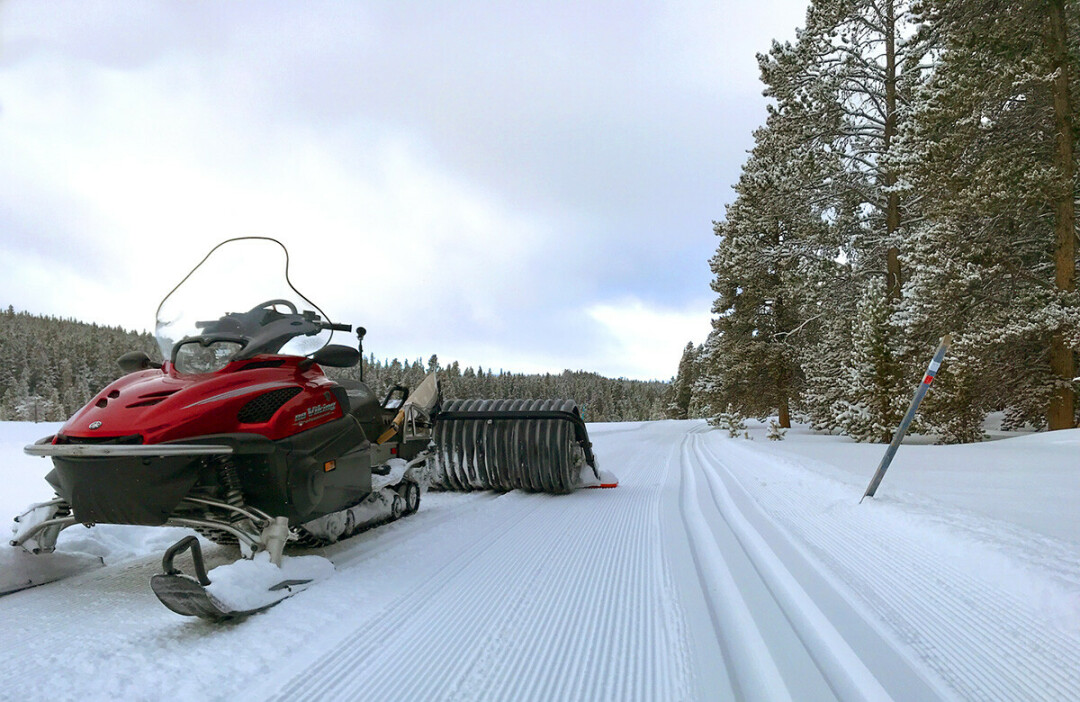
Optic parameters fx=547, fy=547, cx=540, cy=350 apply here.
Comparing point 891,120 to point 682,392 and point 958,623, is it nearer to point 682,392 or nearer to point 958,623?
point 958,623

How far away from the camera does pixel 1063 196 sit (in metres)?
8.63

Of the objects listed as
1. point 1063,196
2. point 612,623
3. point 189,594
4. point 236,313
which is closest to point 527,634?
point 612,623

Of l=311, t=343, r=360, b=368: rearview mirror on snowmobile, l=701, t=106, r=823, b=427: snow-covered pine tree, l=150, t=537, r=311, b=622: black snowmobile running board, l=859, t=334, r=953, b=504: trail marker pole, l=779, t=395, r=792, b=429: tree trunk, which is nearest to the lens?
l=150, t=537, r=311, b=622: black snowmobile running board

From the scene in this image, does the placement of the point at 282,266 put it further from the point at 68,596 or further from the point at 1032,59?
the point at 1032,59

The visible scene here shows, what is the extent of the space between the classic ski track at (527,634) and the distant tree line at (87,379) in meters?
35.3

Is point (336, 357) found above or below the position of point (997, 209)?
below

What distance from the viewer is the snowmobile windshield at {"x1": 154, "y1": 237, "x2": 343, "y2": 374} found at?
9.54 ft

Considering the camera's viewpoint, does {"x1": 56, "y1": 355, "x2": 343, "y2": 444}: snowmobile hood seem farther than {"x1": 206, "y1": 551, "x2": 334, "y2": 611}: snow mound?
Yes

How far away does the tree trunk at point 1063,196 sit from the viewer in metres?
8.72

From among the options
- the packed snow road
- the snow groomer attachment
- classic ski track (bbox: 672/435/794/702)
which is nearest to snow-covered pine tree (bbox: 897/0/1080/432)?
the packed snow road

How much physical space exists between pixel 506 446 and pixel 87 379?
77444mm

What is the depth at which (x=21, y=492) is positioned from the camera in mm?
5559

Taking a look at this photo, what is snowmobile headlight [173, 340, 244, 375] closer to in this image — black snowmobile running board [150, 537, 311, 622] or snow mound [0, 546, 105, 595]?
black snowmobile running board [150, 537, 311, 622]

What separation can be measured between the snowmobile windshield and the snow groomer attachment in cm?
251
